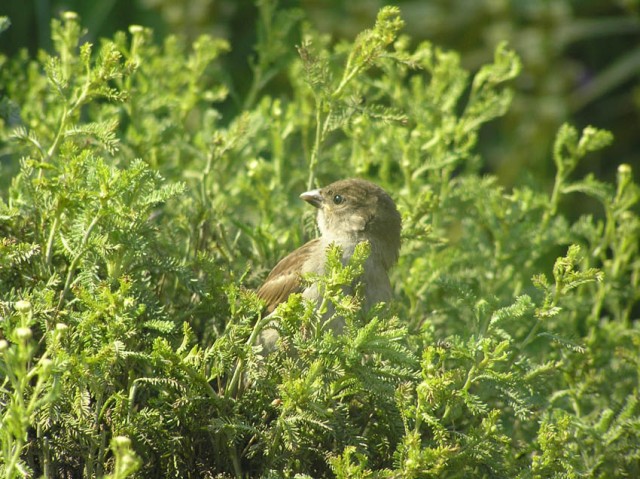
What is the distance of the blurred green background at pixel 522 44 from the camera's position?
205 inches

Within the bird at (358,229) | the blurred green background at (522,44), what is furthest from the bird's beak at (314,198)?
the blurred green background at (522,44)

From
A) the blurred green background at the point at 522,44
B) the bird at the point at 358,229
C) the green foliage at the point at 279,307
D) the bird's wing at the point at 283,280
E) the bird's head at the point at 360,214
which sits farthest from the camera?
the blurred green background at the point at 522,44

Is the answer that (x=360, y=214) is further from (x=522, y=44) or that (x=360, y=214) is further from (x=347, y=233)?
(x=522, y=44)

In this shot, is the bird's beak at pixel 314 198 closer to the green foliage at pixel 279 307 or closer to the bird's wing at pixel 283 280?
Answer: the green foliage at pixel 279 307

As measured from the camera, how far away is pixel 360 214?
10.3 feet

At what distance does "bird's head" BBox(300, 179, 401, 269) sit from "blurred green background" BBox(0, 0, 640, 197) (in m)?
2.19

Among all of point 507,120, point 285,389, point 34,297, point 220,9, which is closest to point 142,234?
point 34,297

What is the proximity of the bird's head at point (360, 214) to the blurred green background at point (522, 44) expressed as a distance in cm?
219

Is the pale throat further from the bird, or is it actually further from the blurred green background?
the blurred green background

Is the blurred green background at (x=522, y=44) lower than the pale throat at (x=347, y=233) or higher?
higher

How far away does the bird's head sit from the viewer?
3.03 m

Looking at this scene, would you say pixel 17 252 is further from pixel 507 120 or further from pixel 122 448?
pixel 507 120

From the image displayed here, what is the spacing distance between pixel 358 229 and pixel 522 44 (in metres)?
2.71

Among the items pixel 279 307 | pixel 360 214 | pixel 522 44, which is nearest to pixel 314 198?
pixel 360 214
